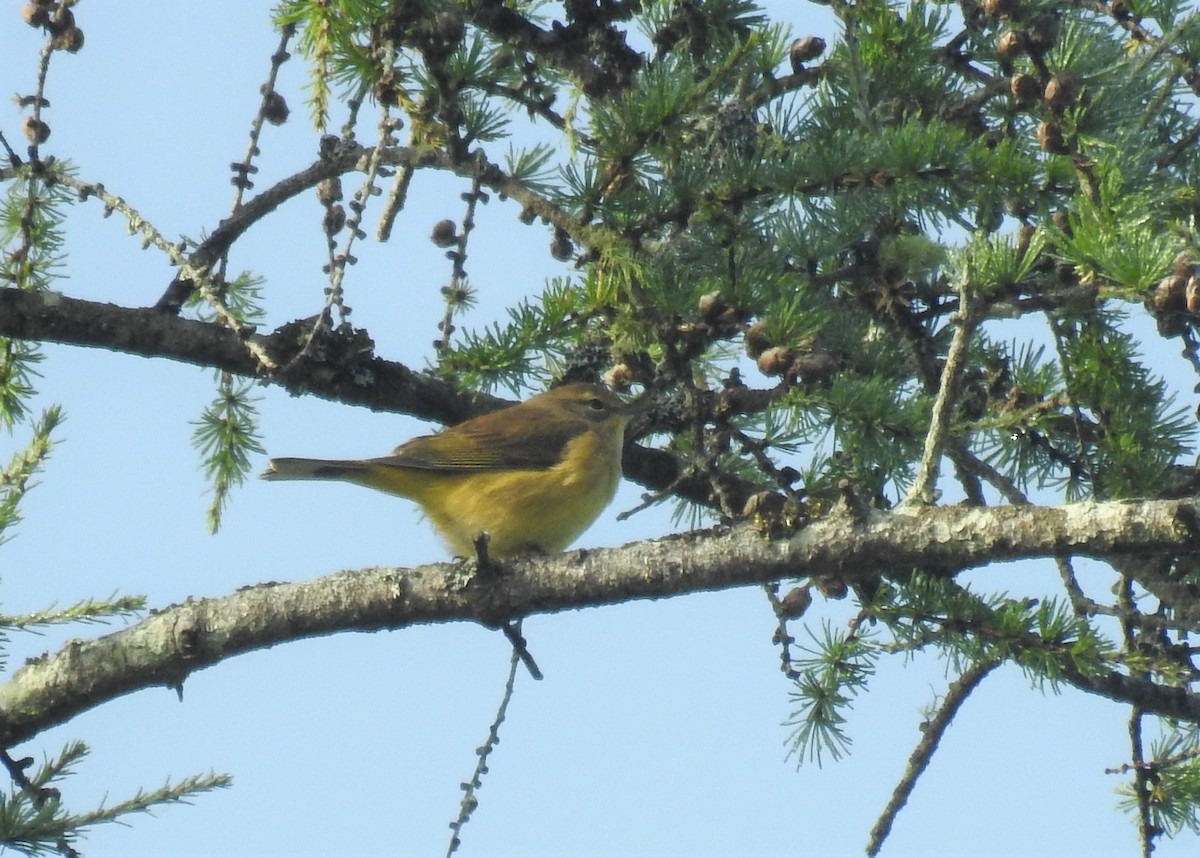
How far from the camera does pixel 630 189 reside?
3.96 meters

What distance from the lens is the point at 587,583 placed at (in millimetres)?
3514

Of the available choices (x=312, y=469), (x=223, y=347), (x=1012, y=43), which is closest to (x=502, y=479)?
(x=312, y=469)

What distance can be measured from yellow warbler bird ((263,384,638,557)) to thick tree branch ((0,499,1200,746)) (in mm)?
1949

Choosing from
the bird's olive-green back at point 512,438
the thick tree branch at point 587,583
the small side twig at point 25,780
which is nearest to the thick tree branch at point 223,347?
the bird's olive-green back at point 512,438

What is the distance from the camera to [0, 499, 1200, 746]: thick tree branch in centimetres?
302

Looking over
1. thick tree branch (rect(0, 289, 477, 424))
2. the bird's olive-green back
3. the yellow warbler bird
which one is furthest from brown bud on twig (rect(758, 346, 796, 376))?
the yellow warbler bird

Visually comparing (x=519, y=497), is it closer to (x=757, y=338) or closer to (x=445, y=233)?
(x=445, y=233)

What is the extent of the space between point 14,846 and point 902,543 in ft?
7.48

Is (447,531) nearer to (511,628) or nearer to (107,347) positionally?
(107,347)

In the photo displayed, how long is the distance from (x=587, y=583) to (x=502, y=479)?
2417mm

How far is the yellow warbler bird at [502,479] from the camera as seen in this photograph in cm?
583

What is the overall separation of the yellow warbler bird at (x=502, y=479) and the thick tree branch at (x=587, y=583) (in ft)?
6.39

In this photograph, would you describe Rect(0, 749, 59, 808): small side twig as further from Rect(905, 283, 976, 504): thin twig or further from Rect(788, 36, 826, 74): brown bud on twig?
Rect(788, 36, 826, 74): brown bud on twig

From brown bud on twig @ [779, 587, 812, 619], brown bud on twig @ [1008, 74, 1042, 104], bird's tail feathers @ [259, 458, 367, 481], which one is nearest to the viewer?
brown bud on twig @ [1008, 74, 1042, 104]
